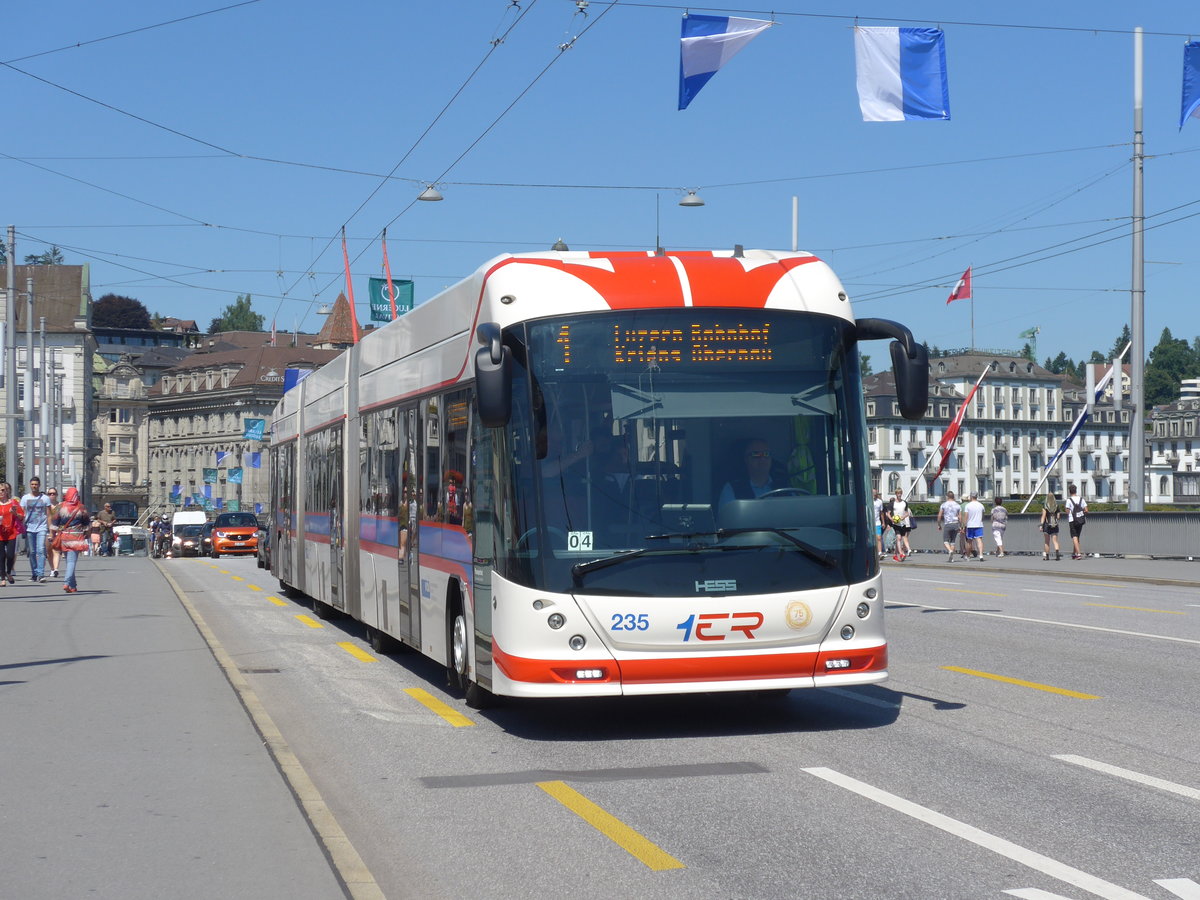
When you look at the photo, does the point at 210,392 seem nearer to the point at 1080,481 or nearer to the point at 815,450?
the point at 1080,481

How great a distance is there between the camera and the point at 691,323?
1055 cm

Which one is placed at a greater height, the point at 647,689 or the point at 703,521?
the point at 703,521

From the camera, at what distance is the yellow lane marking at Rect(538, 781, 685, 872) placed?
6.75m

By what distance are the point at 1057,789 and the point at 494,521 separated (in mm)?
3925

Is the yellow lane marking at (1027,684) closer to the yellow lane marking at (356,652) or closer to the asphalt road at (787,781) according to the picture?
the asphalt road at (787,781)

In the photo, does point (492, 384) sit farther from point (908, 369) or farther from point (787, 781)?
point (787, 781)

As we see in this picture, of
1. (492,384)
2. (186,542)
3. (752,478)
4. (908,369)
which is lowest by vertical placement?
(186,542)

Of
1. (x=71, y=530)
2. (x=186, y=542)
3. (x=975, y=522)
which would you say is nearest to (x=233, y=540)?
(x=186, y=542)

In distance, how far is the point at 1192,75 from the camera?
27.4 metres

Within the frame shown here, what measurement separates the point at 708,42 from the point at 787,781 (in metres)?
13.4

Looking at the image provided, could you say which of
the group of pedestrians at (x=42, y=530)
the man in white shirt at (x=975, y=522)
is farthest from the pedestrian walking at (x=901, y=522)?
the group of pedestrians at (x=42, y=530)

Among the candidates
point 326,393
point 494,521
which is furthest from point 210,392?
point 494,521

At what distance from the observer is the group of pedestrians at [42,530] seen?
27.8 meters

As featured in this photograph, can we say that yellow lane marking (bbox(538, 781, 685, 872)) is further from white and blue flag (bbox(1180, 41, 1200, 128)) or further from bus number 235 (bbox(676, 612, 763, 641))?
white and blue flag (bbox(1180, 41, 1200, 128))
